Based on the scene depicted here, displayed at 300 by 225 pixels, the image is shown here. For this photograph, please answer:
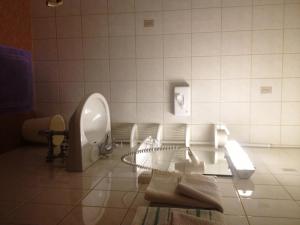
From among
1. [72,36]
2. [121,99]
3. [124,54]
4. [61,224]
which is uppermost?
[72,36]

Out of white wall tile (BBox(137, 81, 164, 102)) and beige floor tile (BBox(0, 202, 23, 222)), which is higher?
white wall tile (BBox(137, 81, 164, 102))

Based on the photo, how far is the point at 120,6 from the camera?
6.86ft

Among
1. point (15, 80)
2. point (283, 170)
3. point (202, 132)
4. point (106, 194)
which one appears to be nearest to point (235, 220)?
point (106, 194)

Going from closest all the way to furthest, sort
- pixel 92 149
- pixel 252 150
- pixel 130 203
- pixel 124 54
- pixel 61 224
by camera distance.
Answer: pixel 61 224 → pixel 130 203 → pixel 92 149 → pixel 252 150 → pixel 124 54

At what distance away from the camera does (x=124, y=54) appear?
213cm

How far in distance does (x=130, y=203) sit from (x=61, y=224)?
0.26 meters

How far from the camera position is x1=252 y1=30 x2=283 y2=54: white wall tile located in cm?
195

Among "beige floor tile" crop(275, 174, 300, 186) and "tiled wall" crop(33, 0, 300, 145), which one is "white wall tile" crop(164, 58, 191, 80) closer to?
"tiled wall" crop(33, 0, 300, 145)

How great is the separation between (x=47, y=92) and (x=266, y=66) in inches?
60.6

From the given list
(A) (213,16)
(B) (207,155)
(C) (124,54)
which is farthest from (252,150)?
(C) (124,54)

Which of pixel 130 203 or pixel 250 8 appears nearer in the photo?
pixel 130 203

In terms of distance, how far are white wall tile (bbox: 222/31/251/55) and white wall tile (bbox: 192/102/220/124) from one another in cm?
36

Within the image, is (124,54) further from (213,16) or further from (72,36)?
(213,16)

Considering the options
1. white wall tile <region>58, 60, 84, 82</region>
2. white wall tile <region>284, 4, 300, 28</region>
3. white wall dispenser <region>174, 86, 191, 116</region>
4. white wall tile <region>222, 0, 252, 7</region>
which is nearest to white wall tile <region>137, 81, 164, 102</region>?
white wall dispenser <region>174, 86, 191, 116</region>
